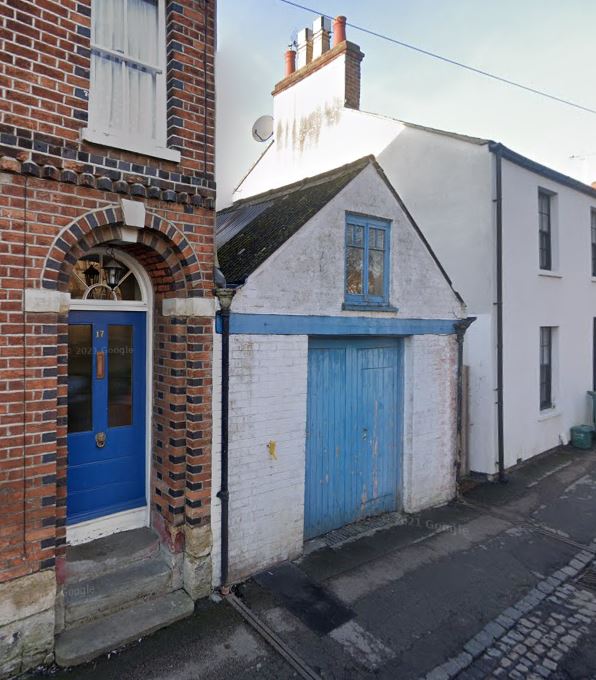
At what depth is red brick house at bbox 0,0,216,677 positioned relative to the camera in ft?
12.7

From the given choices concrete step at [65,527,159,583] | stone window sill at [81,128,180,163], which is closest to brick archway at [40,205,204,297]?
stone window sill at [81,128,180,163]

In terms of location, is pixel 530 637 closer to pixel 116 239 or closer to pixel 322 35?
pixel 116 239

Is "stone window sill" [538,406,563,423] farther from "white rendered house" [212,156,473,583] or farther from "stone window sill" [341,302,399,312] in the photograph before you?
"stone window sill" [341,302,399,312]

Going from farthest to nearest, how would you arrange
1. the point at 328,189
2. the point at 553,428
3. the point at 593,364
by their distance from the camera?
the point at 593,364 → the point at 553,428 → the point at 328,189

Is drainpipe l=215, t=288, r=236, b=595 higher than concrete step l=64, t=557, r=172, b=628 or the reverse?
higher

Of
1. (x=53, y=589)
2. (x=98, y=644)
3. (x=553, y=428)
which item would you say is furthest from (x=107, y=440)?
(x=553, y=428)

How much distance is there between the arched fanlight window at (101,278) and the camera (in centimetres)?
470

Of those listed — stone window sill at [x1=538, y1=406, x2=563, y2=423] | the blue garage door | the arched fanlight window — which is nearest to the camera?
the arched fanlight window

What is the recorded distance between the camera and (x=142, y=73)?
472 cm

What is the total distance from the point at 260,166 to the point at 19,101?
1003 centimetres

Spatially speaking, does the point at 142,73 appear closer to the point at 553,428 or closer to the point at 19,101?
the point at 19,101

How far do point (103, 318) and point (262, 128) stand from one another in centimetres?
867

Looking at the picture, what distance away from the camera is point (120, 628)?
4258 millimetres

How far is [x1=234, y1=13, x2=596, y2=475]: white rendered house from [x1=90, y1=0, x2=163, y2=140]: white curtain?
21.1 ft
